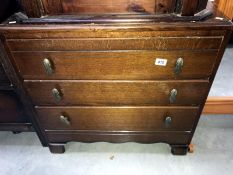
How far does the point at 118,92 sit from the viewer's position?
45.1 inches

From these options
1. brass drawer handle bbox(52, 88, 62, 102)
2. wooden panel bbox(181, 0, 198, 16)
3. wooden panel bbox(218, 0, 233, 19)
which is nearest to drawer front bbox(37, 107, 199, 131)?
brass drawer handle bbox(52, 88, 62, 102)

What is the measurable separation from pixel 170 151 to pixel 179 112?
1.42 feet

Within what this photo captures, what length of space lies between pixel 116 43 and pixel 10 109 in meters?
0.86

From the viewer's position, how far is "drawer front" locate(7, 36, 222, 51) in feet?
3.07

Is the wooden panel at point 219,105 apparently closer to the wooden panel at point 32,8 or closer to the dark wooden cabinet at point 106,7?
the dark wooden cabinet at point 106,7

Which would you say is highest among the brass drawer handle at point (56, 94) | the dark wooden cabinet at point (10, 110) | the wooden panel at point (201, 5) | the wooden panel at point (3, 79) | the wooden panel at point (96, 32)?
the wooden panel at point (201, 5)

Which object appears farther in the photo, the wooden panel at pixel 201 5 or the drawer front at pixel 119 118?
the drawer front at pixel 119 118

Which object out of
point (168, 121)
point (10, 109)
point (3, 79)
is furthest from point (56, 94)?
point (168, 121)

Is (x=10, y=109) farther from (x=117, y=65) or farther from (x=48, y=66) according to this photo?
(x=117, y=65)

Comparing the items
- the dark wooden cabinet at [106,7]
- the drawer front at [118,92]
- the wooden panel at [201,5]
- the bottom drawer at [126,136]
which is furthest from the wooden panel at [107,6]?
the bottom drawer at [126,136]

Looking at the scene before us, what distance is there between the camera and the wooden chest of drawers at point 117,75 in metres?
0.93

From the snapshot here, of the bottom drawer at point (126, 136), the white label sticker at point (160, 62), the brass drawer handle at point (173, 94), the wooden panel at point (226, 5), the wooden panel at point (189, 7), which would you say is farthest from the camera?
the wooden panel at point (226, 5)

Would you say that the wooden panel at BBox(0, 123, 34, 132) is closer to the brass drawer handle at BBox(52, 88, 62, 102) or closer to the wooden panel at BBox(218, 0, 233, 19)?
the brass drawer handle at BBox(52, 88, 62, 102)

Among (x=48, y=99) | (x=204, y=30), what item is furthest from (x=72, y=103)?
(x=204, y=30)
